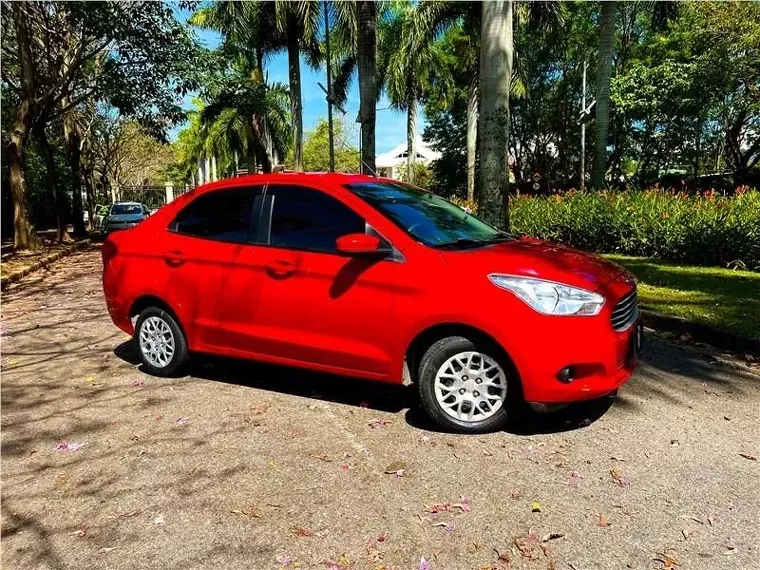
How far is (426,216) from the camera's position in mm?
4672

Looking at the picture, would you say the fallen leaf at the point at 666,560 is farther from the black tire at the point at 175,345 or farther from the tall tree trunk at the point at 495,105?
the tall tree trunk at the point at 495,105

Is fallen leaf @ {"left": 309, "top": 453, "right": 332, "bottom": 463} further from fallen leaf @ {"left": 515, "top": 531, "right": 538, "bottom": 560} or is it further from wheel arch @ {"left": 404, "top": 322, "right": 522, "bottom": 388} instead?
fallen leaf @ {"left": 515, "top": 531, "right": 538, "bottom": 560}

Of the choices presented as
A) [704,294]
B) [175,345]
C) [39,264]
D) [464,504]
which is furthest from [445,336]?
[39,264]

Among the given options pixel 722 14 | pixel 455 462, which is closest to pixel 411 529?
pixel 455 462

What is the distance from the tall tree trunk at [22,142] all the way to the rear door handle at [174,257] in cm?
1245

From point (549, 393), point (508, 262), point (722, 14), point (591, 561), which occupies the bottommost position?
point (591, 561)

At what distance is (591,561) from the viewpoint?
2.70m

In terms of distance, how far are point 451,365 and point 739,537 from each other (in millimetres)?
1786

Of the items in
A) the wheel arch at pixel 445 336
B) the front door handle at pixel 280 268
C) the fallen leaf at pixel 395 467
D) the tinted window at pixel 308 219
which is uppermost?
the tinted window at pixel 308 219

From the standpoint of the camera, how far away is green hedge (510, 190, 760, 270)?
10992mm

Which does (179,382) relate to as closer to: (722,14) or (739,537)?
(739,537)

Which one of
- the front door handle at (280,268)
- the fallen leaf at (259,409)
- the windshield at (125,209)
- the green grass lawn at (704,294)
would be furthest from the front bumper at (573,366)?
the windshield at (125,209)

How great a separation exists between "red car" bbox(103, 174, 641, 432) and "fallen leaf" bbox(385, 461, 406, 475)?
0.49m

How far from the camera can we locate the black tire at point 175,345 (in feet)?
17.1
